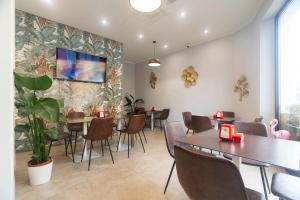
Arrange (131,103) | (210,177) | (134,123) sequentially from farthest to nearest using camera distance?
(131,103) < (134,123) < (210,177)

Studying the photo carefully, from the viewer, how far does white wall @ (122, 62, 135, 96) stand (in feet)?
28.1

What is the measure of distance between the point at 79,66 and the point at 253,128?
4557 mm

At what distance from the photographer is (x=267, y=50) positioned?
381 cm

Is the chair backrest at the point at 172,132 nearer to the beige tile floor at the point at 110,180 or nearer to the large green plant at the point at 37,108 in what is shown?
the beige tile floor at the point at 110,180

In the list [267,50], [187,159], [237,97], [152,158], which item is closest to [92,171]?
[152,158]

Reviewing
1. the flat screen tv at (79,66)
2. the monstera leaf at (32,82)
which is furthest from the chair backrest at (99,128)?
the flat screen tv at (79,66)

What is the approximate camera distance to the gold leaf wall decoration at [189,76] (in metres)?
6.04

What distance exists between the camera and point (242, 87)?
4.50 metres

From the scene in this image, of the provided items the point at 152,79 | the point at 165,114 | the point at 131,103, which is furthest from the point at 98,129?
the point at 131,103

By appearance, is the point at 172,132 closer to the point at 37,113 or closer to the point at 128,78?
the point at 37,113

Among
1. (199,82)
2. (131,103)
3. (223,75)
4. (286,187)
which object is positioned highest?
(223,75)

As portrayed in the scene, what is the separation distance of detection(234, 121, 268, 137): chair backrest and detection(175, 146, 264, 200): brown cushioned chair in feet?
5.23
